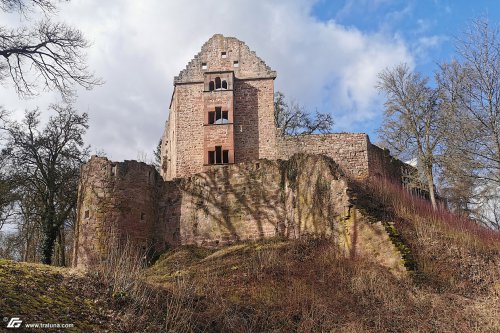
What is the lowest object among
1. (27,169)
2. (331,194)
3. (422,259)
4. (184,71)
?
(422,259)

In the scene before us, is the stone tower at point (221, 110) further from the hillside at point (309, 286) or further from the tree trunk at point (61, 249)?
the hillside at point (309, 286)

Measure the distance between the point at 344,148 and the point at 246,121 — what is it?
21.6 ft

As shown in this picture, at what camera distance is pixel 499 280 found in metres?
11.6

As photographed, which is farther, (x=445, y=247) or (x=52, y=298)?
(x=445, y=247)

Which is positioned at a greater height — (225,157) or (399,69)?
(399,69)

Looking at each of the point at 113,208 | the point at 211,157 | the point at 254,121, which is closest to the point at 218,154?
the point at 211,157

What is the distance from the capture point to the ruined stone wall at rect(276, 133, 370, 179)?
2395cm

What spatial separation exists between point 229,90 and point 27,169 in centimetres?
1169

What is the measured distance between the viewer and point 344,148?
24.3 meters

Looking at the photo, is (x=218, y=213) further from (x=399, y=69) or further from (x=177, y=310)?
(x=399, y=69)

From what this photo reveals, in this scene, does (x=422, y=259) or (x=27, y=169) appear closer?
(x=422, y=259)

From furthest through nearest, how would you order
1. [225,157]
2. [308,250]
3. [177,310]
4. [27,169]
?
[225,157] → [27,169] → [308,250] → [177,310]

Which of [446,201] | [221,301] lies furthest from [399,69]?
[221,301]

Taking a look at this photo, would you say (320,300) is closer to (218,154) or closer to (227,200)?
(227,200)
